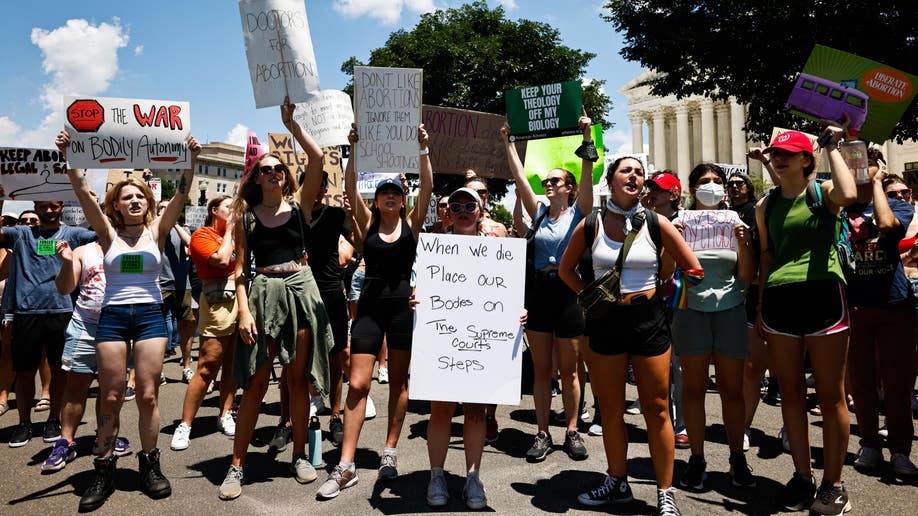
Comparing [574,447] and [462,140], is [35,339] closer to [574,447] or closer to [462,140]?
[574,447]

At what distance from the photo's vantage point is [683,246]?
4.01 meters

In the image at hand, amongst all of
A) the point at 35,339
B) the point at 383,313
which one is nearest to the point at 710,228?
the point at 383,313

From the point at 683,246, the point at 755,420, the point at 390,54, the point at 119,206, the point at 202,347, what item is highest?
the point at 390,54

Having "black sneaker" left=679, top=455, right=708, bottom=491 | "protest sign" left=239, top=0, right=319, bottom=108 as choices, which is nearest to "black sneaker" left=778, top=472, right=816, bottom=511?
"black sneaker" left=679, top=455, right=708, bottom=491

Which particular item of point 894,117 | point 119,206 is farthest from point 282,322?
point 894,117

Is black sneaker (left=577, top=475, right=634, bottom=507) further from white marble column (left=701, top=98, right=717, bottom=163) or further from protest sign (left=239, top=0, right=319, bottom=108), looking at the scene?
white marble column (left=701, top=98, right=717, bottom=163)

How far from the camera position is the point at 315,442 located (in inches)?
193

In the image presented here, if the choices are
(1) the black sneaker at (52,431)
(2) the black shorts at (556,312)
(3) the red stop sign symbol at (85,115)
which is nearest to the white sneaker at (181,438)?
(1) the black sneaker at (52,431)

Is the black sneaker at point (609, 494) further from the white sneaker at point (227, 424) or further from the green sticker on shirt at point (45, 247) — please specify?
the green sticker on shirt at point (45, 247)

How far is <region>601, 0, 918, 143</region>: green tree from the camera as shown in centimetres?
1538

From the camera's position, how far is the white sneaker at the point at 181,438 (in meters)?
5.55

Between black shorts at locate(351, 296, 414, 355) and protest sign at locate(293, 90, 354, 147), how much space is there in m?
3.35

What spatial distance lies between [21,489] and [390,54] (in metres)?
33.5

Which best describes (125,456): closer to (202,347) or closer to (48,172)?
(202,347)
